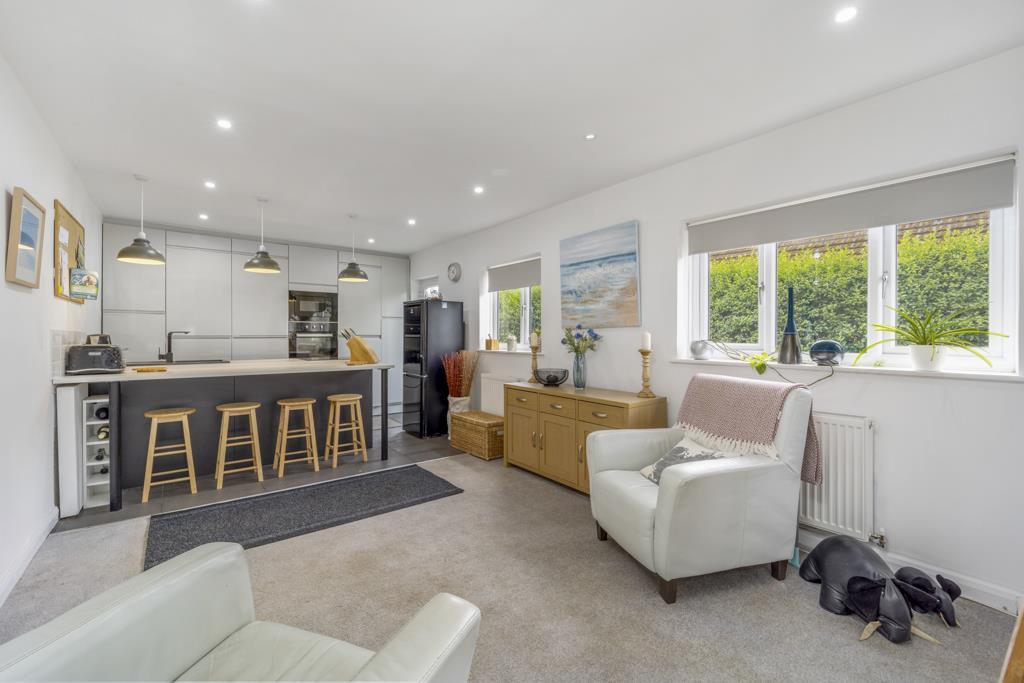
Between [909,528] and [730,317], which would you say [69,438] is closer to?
[730,317]

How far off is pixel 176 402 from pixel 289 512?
1.59 metres

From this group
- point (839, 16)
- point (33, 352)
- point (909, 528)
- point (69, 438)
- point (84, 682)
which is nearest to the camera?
point (84, 682)

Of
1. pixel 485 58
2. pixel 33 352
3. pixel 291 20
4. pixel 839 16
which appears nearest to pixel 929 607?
pixel 839 16

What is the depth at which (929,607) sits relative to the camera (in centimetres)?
201

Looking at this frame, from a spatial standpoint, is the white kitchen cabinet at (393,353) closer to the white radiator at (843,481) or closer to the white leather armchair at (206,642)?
the white radiator at (843,481)

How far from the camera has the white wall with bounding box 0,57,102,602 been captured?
7.18 ft

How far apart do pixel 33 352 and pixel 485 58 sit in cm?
302

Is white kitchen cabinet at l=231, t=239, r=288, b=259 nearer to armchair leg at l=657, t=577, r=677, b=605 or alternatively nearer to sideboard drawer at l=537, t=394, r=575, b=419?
sideboard drawer at l=537, t=394, r=575, b=419

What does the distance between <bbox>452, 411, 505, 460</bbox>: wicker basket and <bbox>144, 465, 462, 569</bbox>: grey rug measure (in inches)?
28.4

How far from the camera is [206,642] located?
1.20 metres

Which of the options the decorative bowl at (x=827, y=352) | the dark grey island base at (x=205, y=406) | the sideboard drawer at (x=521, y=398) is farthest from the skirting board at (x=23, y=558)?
the decorative bowl at (x=827, y=352)

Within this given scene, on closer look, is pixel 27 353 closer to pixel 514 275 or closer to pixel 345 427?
pixel 345 427

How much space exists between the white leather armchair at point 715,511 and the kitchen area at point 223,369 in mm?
2736

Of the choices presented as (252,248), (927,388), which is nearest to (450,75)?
(927,388)
